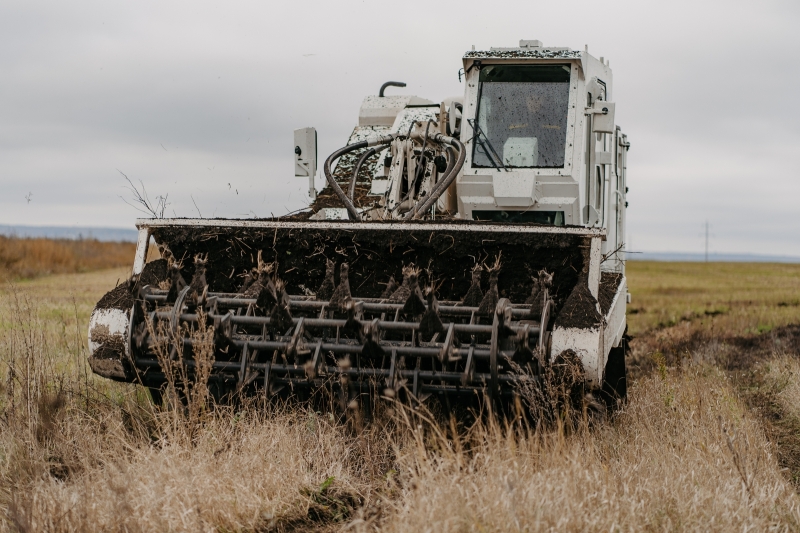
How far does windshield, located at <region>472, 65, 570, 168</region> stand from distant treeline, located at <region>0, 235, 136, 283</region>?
19.0 m

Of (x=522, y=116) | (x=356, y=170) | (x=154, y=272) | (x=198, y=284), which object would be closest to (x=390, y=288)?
(x=198, y=284)

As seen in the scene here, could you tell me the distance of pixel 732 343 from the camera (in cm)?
1316

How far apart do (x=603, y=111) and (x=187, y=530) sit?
456 centimetres

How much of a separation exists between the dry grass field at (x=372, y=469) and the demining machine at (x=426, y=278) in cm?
34

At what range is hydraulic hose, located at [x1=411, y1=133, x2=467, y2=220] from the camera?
21.5 feet

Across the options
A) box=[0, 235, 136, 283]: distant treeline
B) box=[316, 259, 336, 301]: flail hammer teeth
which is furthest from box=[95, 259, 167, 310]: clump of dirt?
box=[0, 235, 136, 283]: distant treeline

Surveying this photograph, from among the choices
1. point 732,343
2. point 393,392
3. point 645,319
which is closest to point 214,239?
point 393,392

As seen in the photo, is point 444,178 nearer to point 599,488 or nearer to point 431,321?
point 431,321

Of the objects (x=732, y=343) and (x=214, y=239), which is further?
(x=732, y=343)

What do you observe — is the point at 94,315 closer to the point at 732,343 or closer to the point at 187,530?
the point at 187,530

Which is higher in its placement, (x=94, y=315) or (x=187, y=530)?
(x=94, y=315)

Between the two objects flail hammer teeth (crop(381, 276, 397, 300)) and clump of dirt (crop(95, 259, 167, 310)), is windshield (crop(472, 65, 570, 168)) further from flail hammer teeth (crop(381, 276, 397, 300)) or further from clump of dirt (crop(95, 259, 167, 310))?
clump of dirt (crop(95, 259, 167, 310))

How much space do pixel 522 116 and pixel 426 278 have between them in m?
2.01

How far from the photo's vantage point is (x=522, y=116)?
7211mm
